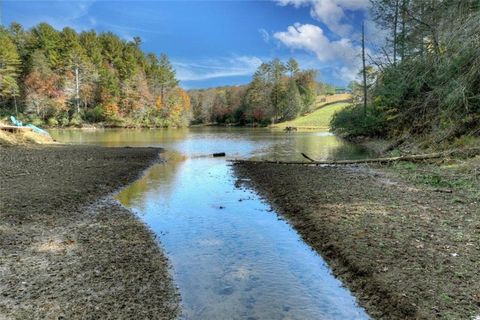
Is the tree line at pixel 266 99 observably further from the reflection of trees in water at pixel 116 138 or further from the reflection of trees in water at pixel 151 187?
the reflection of trees in water at pixel 151 187

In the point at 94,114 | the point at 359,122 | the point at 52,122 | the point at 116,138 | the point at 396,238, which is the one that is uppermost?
the point at 94,114

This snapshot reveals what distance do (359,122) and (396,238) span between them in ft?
107

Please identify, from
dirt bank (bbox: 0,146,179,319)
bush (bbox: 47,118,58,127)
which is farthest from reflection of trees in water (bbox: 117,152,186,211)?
bush (bbox: 47,118,58,127)

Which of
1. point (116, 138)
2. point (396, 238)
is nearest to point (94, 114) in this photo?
point (116, 138)

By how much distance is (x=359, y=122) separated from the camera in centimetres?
3756

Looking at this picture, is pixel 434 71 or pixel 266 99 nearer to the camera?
pixel 434 71

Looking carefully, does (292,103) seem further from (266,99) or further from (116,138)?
(116,138)

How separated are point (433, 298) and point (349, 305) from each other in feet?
3.86

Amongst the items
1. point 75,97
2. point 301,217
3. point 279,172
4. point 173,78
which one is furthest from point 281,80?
point 301,217

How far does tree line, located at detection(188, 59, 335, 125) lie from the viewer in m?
90.8

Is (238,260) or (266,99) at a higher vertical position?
(266,99)

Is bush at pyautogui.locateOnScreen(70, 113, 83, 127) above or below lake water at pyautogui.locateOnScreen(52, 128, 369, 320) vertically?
above

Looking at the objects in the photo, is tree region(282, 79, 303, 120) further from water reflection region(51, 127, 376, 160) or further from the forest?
the forest

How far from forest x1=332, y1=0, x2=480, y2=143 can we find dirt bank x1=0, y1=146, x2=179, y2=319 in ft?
35.2
